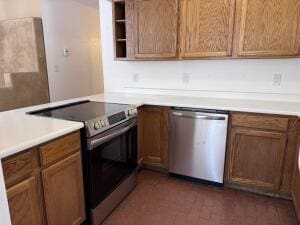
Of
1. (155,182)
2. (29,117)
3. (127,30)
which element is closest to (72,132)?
(29,117)

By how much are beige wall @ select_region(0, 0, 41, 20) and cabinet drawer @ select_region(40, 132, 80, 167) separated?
3.48 meters

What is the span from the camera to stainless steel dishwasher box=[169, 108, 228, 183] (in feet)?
7.36

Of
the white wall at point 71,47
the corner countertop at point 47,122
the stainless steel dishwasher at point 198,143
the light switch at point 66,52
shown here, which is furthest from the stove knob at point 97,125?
the light switch at point 66,52

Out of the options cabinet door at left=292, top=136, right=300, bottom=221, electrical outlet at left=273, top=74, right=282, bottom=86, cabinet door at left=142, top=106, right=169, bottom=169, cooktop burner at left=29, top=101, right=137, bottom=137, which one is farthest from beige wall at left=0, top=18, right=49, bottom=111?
cabinet door at left=292, top=136, right=300, bottom=221

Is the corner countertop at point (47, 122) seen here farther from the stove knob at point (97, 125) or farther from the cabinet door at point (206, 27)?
the cabinet door at point (206, 27)

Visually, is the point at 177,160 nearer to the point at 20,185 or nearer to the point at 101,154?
the point at 101,154

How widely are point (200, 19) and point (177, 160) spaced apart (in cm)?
157

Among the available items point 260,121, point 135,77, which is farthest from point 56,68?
point 260,121

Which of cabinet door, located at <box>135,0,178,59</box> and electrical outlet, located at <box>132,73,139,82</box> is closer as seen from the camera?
cabinet door, located at <box>135,0,178,59</box>

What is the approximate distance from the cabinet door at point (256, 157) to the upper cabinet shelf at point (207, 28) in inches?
31.8

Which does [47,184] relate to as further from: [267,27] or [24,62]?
[24,62]

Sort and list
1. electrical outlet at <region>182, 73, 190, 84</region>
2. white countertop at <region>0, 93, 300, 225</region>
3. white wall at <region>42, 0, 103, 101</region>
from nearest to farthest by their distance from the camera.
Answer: white countertop at <region>0, 93, 300, 225</region>
electrical outlet at <region>182, 73, 190, 84</region>
white wall at <region>42, 0, 103, 101</region>

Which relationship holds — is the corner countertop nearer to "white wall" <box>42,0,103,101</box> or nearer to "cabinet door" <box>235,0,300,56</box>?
"cabinet door" <box>235,0,300,56</box>

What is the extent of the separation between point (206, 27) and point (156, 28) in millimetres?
580
